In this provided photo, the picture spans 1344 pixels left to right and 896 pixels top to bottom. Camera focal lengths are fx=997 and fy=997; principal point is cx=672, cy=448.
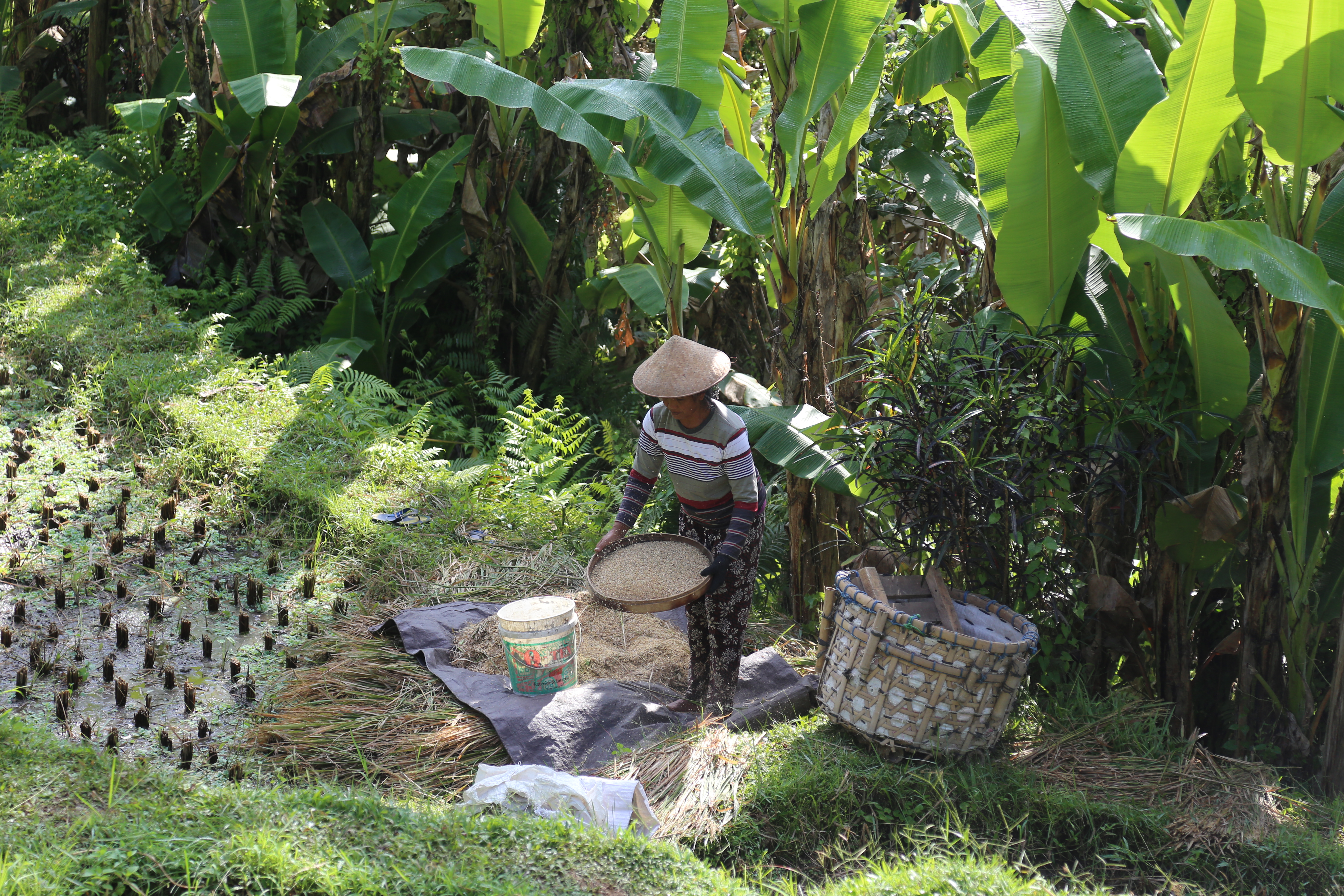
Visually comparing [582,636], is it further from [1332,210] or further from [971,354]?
[1332,210]

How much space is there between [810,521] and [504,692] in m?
1.74

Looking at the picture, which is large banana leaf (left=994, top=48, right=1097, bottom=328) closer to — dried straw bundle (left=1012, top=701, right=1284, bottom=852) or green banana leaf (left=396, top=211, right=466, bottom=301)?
dried straw bundle (left=1012, top=701, right=1284, bottom=852)

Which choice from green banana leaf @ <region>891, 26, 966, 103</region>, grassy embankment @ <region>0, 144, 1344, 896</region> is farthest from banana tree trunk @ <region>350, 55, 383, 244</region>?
green banana leaf @ <region>891, 26, 966, 103</region>

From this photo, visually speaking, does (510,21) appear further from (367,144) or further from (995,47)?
(995,47)

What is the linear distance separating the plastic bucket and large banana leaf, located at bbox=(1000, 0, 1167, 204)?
264 cm

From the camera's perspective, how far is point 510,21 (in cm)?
632

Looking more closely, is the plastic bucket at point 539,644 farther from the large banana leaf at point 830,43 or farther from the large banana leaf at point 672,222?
the large banana leaf at point 830,43

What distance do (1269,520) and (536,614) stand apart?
2815 millimetres

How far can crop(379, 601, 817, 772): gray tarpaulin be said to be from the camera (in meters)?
3.83

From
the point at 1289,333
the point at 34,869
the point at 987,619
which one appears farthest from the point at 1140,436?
the point at 34,869

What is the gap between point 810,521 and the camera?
499 cm

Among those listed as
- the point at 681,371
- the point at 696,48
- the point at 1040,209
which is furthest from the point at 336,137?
A: the point at 1040,209

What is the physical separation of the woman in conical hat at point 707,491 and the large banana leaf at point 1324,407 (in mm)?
2007

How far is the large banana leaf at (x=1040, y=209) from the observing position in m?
3.59
